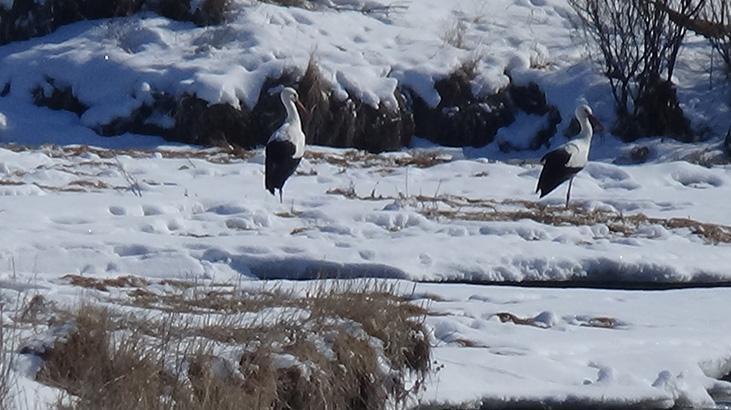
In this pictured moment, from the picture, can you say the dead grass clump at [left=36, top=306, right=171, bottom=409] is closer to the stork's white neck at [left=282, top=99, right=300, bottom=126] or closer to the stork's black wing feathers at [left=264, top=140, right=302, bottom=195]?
the stork's black wing feathers at [left=264, top=140, right=302, bottom=195]

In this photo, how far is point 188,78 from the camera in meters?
23.3

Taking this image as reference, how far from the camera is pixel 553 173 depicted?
719 inches

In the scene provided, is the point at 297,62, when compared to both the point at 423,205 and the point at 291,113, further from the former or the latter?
the point at 423,205

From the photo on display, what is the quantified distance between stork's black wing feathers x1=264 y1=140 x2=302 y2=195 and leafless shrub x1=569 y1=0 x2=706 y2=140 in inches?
317

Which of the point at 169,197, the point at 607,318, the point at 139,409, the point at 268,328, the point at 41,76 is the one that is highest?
the point at 139,409

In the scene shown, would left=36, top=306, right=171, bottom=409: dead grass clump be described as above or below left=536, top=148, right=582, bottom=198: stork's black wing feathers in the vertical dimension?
above

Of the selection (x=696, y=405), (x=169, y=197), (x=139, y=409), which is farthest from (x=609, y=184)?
(x=139, y=409)

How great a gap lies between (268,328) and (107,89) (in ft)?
49.3

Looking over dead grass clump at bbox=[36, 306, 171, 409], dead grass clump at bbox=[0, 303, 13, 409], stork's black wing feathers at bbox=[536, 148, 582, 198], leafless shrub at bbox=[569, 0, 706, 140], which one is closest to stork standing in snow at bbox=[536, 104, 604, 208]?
stork's black wing feathers at bbox=[536, 148, 582, 198]

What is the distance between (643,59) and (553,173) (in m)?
7.14

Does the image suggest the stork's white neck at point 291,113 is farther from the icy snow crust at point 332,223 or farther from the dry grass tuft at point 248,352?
the dry grass tuft at point 248,352

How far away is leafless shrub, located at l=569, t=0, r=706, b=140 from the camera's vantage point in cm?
2436

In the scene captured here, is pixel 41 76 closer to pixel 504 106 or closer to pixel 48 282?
pixel 504 106

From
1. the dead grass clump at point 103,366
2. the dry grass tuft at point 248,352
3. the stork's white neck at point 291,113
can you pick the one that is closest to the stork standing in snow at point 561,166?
the stork's white neck at point 291,113
